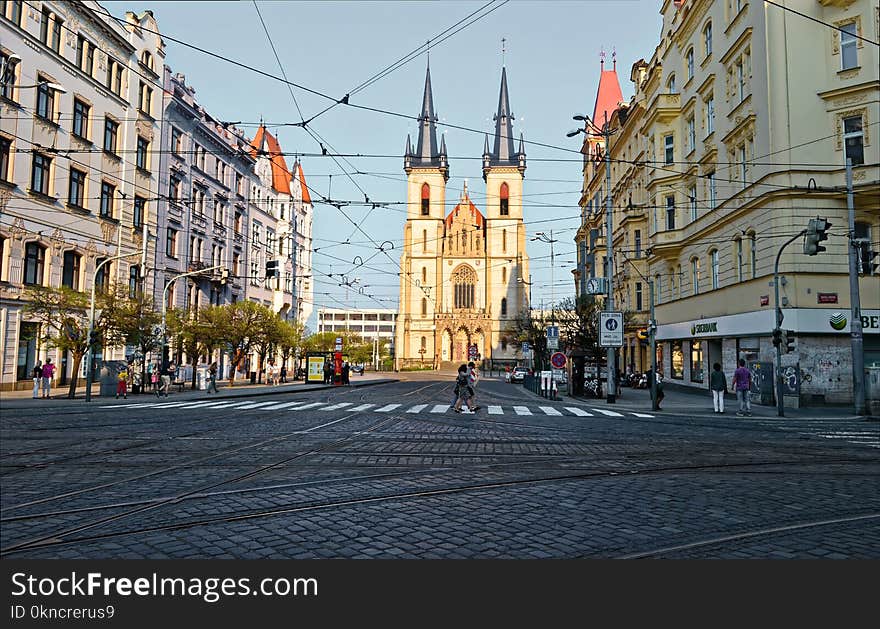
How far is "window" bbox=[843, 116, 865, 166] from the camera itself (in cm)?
2356

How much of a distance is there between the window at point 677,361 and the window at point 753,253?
32.8 feet

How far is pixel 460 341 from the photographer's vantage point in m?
98.3

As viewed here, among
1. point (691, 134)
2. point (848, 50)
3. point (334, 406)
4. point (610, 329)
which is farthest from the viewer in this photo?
point (691, 134)

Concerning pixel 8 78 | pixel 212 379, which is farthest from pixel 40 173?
pixel 212 379

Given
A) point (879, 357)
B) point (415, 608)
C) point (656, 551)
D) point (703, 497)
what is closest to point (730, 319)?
point (879, 357)

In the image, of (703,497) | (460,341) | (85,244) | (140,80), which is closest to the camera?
(703,497)

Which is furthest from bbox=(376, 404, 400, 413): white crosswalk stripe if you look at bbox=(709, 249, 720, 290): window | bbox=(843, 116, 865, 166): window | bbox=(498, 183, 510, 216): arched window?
bbox=(498, 183, 510, 216): arched window

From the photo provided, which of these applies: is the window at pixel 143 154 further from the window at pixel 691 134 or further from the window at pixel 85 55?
the window at pixel 691 134

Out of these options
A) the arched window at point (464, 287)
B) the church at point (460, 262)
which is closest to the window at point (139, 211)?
the church at point (460, 262)

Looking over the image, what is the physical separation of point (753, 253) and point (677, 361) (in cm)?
1133

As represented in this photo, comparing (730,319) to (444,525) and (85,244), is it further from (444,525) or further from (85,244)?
(85,244)

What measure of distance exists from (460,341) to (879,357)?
7591 cm

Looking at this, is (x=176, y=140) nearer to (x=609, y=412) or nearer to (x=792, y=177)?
(x=609, y=412)

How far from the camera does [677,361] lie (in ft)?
118
